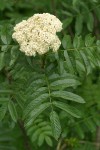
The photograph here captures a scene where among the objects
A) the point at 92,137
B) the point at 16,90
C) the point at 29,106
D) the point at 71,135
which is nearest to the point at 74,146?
the point at 71,135

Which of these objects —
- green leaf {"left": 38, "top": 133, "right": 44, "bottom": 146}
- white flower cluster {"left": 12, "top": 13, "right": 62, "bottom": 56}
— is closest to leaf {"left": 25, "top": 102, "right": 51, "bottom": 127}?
white flower cluster {"left": 12, "top": 13, "right": 62, "bottom": 56}

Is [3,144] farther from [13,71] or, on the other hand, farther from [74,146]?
[13,71]

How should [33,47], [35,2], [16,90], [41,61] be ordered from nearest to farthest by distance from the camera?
1. [33,47]
2. [41,61]
3. [16,90]
4. [35,2]

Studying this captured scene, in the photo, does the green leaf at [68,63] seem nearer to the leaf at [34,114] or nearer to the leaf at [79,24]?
the leaf at [34,114]

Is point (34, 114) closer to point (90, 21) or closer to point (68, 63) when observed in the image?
point (68, 63)

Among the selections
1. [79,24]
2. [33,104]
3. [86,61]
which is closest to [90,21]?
[79,24]

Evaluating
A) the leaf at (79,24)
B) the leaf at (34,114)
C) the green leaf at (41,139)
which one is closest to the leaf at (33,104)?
the leaf at (34,114)

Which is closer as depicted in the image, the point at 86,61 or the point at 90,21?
the point at 86,61

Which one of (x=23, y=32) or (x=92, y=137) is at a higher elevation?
(x=23, y=32)

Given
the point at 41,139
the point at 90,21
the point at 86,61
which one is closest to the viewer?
the point at 86,61
